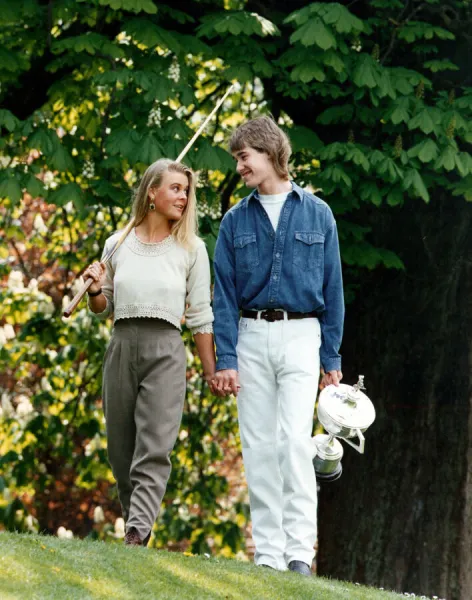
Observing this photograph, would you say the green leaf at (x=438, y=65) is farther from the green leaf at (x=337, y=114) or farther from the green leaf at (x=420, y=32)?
the green leaf at (x=337, y=114)

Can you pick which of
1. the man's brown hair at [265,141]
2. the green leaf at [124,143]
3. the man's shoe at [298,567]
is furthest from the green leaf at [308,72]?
the man's shoe at [298,567]

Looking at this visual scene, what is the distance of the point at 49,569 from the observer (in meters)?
4.41

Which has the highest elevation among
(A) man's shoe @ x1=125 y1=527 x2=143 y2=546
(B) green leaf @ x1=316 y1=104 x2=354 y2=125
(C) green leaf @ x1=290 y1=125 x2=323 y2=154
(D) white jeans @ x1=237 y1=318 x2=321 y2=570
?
(B) green leaf @ x1=316 y1=104 x2=354 y2=125

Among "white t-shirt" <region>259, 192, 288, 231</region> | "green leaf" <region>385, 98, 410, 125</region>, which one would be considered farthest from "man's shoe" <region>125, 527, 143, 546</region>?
"green leaf" <region>385, 98, 410, 125</region>

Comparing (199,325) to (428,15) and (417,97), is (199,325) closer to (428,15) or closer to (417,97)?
(417,97)

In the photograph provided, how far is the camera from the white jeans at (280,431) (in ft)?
17.2

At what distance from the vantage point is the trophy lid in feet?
17.6

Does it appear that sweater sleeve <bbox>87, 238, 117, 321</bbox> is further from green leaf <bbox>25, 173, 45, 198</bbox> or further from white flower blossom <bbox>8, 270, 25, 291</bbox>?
white flower blossom <bbox>8, 270, 25, 291</bbox>

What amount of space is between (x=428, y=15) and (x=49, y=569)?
16.3 ft

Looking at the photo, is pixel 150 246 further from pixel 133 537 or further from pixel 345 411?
pixel 133 537

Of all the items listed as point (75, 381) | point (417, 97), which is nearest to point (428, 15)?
point (417, 97)

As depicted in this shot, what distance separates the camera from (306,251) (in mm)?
5434

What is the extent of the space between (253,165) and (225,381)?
986 mm

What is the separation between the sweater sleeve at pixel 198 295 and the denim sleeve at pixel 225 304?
62 mm
